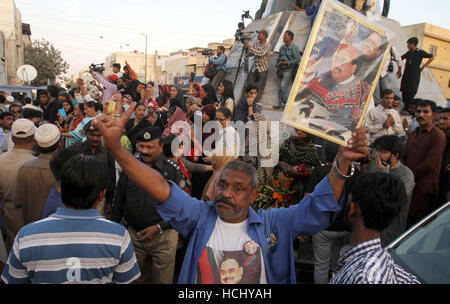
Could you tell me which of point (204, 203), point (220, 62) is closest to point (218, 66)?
point (220, 62)

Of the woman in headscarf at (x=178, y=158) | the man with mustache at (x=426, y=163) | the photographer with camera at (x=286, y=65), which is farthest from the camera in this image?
the photographer with camera at (x=286, y=65)

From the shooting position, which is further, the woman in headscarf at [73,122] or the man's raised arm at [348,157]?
the woman in headscarf at [73,122]

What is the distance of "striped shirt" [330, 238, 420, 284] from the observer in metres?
1.76

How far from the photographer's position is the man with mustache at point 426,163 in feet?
14.9

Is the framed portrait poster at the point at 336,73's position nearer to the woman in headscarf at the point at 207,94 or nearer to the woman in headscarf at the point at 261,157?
the woman in headscarf at the point at 261,157

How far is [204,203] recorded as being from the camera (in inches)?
89.1

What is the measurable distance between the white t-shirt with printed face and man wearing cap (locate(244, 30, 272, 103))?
24.8ft

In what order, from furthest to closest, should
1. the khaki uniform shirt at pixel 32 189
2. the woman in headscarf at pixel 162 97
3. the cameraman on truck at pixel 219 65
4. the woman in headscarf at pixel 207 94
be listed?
the cameraman on truck at pixel 219 65 → the woman in headscarf at pixel 162 97 → the woman in headscarf at pixel 207 94 → the khaki uniform shirt at pixel 32 189

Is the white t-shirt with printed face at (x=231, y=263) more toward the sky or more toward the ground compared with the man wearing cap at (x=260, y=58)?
more toward the ground

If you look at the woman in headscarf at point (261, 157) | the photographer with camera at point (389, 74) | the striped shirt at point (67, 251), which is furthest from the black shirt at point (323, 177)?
the photographer with camera at point (389, 74)

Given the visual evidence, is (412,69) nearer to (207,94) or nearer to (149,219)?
(207,94)

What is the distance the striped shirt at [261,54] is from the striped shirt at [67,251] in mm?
7948

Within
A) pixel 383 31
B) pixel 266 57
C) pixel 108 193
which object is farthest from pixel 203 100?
pixel 383 31

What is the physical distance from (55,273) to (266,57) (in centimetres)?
854
